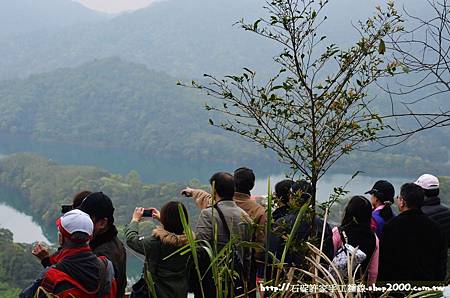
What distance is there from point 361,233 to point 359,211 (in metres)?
0.11

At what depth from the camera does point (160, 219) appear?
2395mm

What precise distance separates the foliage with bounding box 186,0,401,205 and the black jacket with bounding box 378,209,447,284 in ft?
1.48

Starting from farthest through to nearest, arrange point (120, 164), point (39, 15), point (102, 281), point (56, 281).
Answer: point (39, 15), point (120, 164), point (102, 281), point (56, 281)

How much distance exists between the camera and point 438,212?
273 centimetres

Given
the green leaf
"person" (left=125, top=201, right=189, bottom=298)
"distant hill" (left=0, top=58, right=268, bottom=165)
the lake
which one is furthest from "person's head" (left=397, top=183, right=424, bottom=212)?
"distant hill" (left=0, top=58, right=268, bottom=165)

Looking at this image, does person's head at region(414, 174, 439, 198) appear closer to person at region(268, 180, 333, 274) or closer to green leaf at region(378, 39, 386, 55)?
person at region(268, 180, 333, 274)

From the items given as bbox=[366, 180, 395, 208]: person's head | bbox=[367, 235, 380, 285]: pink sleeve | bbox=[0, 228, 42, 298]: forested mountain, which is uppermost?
bbox=[366, 180, 395, 208]: person's head

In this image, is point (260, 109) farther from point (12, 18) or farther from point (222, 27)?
point (12, 18)

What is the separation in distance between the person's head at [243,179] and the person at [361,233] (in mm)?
644

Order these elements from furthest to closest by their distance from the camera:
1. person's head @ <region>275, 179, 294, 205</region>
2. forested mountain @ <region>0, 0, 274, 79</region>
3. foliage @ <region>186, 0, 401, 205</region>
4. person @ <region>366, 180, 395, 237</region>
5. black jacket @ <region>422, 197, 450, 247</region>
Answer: forested mountain @ <region>0, 0, 274, 79</region>, person @ <region>366, 180, 395, 237</region>, black jacket @ <region>422, 197, 450, 247</region>, person's head @ <region>275, 179, 294, 205</region>, foliage @ <region>186, 0, 401, 205</region>

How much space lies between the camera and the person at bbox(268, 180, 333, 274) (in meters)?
2.05

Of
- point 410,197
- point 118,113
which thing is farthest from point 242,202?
point 118,113

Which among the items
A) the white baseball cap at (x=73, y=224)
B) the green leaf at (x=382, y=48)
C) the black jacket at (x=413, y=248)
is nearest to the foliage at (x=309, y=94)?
the green leaf at (x=382, y=48)

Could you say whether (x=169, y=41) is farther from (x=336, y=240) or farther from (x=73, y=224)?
(x=73, y=224)
